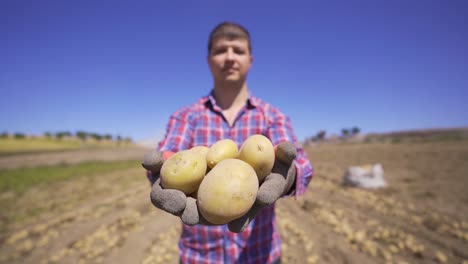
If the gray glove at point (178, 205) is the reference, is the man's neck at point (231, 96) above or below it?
above

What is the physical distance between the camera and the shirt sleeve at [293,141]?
1784mm

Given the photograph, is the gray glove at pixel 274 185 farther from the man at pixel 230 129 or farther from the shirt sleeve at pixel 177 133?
the shirt sleeve at pixel 177 133

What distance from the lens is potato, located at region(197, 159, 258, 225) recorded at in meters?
1.22

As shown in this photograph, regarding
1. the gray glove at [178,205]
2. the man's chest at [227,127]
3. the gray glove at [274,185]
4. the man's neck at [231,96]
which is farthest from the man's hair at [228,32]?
the gray glove at [178,205]

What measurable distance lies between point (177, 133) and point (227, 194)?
1.03 meters

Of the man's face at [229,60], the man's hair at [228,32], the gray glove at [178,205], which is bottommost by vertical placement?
the gray glove at [178,205]

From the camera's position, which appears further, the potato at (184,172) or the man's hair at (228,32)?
the man's hair at (228,32)

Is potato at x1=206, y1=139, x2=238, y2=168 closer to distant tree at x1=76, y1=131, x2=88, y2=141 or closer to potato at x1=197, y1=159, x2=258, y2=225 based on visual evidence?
potato at x1=197, y1=159, x2=258, y2=225

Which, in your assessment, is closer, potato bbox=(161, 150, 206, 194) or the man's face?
potato bbox=(161, 150, 206, 194)

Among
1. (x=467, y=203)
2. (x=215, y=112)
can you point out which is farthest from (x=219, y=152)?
(x=467, y=203)

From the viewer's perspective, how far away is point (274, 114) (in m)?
2.26

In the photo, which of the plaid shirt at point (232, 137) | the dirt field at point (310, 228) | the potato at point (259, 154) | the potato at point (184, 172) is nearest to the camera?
the potato at point (184, 172)

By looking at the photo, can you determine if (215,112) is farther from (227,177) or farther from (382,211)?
(382,211)

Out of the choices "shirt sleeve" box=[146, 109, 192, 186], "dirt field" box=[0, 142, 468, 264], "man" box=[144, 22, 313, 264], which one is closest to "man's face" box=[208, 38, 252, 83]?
"man" box=[144, 22, 313, 264]
